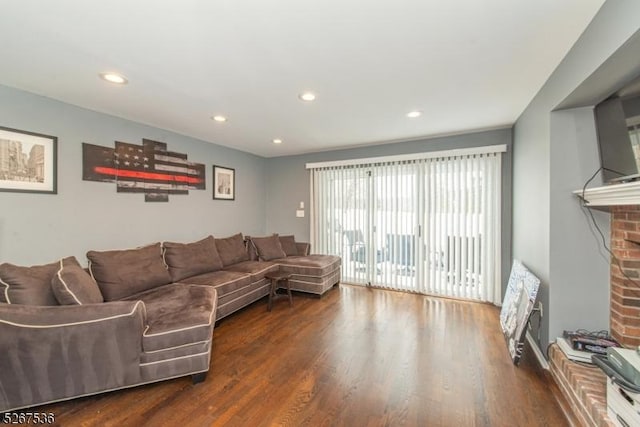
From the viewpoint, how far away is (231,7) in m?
1.38

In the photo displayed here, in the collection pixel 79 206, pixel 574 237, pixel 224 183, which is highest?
pixel 224 183

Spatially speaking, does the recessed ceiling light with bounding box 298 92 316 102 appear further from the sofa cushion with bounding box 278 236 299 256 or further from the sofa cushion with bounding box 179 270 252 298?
the sofa cushion with bounding box 278 236 299 256

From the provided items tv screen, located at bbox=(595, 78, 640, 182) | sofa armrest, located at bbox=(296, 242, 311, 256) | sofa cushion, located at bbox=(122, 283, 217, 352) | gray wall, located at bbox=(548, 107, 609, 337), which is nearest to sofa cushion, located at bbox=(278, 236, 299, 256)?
sofa armrest, located at bbox=(296, 242, 311, 256)

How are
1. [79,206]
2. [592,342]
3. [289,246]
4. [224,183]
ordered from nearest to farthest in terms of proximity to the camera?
[592,342] → [79,206] → [224,183] → [289,246]

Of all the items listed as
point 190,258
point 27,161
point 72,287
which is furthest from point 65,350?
point 27,161

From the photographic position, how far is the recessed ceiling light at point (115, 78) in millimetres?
2098

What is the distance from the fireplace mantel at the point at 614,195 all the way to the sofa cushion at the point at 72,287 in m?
3.58

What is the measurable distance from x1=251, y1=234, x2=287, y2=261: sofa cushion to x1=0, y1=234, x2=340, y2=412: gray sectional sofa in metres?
1.52

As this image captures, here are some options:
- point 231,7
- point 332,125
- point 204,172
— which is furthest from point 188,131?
point 231,7

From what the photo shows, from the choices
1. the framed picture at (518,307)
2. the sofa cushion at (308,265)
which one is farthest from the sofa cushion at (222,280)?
the framed picture at (518,307)

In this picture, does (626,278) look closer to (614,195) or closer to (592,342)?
(592,342)

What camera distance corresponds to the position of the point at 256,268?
3729mm

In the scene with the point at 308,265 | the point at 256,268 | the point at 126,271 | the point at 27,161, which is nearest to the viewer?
the point at 27,161

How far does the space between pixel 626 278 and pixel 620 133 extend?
38.5 inches
